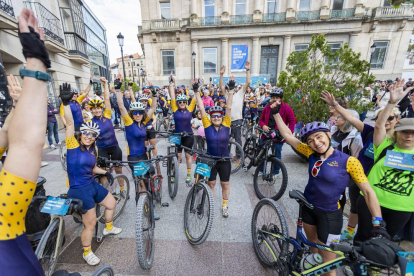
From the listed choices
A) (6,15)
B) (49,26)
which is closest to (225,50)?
(49,26)

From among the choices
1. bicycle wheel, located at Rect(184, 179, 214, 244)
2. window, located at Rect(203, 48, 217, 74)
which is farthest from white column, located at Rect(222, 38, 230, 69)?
bicycle wheel, located at Rect(184, 179, 214, 244)

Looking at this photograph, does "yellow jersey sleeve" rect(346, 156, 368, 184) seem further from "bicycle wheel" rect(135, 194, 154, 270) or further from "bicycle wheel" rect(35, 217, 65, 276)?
"bicycle wheel" rect(35, 217, 65, 276)

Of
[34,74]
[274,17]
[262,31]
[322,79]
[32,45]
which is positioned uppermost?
[274,17]

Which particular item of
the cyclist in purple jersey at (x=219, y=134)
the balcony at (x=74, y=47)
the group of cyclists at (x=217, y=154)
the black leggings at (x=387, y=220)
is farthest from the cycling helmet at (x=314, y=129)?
the balcony at (x=74, y=47)

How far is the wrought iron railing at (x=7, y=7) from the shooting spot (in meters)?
7.44

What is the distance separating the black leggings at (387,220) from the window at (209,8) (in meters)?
25.9

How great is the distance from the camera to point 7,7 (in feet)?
25.4

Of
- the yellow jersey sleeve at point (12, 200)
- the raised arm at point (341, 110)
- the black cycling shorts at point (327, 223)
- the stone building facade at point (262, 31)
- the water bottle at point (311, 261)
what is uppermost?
the stone building facade at point (262, 31)

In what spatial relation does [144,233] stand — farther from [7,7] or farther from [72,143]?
[7,7]

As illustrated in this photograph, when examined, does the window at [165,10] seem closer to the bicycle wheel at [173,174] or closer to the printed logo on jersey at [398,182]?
the bicycle wheel at [173,174]

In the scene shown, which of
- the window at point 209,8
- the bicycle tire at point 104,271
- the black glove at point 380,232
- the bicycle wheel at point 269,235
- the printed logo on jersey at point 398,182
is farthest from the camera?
the window at point 209,8

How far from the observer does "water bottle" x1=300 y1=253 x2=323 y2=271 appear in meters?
1.86

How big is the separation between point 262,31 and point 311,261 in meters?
24.4

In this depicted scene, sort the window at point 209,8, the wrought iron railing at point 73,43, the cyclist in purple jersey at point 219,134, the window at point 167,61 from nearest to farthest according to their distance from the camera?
1. the cyclist in purple jersey at point 219,134
2. the wrought iron railing at point 73,43
3. the window at point 209,8
4. the window at point 167,61
